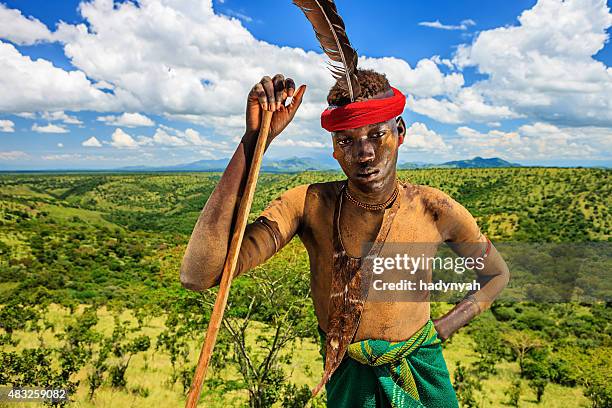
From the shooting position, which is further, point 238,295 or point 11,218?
point 11,218

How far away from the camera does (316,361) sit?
1803 cm

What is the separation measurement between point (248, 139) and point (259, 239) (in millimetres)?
458

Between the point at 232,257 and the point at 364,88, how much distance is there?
41.8 inches

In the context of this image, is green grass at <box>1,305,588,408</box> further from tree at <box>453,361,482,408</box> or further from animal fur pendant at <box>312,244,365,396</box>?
animal fur pendant at <box>312,244,365,396</box>

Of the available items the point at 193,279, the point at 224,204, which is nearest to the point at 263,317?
the point at 193,279

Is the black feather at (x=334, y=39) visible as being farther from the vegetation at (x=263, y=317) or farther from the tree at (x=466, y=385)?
the tree at (x=466, y=385)

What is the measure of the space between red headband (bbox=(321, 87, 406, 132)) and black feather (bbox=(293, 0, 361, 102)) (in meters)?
0.07

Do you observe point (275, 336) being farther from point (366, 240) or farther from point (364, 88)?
point (364, 88)

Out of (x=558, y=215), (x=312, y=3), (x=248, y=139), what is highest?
(x=312, y=3)

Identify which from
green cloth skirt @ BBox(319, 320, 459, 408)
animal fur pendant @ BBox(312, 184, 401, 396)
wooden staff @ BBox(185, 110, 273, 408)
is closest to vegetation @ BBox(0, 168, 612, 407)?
green cloth skirt @ BBox(319, 320, 459, 408)

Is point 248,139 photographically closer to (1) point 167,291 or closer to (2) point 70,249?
(1) point 167,291

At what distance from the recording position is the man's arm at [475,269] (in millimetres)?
2445

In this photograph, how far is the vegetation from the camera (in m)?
12.1

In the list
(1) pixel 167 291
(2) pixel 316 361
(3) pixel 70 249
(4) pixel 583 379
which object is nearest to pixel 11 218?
(3) pixel 70 249
